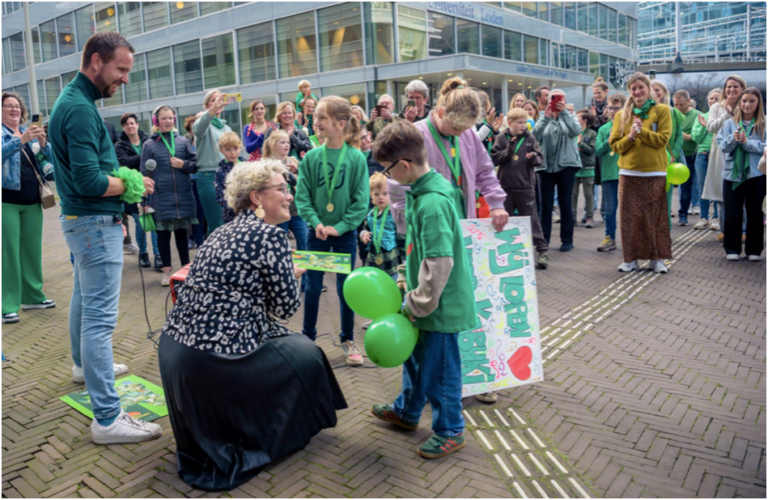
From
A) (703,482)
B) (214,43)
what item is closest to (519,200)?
(703,482)

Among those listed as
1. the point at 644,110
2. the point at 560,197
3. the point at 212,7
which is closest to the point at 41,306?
the point at 560,197

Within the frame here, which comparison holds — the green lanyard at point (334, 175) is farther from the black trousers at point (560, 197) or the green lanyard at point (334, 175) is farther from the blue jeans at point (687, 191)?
the blue jeans at point (687, 191)

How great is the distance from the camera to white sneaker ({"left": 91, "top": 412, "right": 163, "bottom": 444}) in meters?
3.57

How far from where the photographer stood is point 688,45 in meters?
47.5

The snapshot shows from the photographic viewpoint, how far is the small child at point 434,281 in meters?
3.06

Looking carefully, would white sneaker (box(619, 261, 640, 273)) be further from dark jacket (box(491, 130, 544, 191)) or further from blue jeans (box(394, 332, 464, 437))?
blue jeans (box(394, 332, 464, 437))

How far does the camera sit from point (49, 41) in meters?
35.4

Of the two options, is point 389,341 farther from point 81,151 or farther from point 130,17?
point 130,17

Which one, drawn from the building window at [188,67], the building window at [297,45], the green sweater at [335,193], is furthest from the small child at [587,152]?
the building window at [188,67]

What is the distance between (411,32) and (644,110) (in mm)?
17708

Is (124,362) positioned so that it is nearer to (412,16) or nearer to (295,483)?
(295,483)

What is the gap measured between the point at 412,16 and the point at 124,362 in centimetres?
2092

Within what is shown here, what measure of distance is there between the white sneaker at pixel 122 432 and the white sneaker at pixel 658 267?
6.24 metres

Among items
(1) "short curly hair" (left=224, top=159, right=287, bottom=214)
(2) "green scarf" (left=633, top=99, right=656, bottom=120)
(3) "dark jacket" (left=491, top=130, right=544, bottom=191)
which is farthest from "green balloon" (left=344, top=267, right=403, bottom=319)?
(2) "green scarf" (left=633, top=99, right=656, bottom=120)
